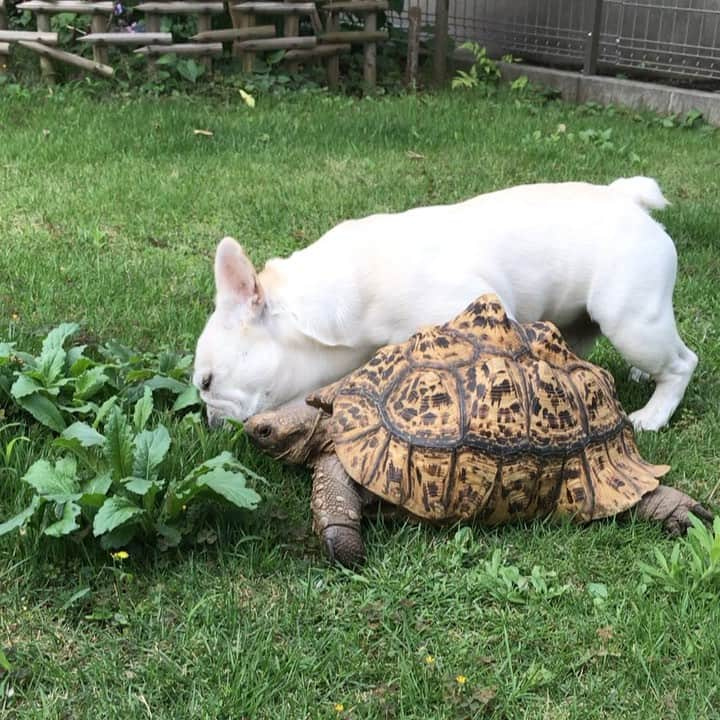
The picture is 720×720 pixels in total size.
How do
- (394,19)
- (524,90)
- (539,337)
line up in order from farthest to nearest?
(394,19) < (524,90) < (539,337)

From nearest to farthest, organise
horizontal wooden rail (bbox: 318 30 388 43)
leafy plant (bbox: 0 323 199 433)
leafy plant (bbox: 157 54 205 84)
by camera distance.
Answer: leafy plant (bbox: 0 323 199 433)
leafy plant (bbox: 157 54 205 84)
horizontal wooden rail (bbox: 318 30 388 43)

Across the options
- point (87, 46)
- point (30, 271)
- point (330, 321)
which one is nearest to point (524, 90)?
point (87, 46)

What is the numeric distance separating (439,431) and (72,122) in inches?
239

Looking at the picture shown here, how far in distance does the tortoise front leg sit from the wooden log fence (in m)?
7.49

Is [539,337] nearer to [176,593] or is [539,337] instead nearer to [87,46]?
[176,593]

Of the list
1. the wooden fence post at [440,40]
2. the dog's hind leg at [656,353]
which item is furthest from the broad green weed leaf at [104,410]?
the wooden fence post at [440,40]

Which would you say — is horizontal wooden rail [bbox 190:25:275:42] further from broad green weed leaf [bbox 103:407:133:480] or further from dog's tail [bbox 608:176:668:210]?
broad green weed leaf [bbox 103:407:133:480]

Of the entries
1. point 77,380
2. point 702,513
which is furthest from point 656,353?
point 77,380

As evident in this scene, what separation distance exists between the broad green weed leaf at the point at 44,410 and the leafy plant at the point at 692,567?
A: 1910mm

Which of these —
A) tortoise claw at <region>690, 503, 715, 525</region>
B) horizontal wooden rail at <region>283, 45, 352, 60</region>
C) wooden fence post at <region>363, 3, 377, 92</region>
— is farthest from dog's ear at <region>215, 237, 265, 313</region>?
wooden fence post at <region>363, 3, 377, 92</region>

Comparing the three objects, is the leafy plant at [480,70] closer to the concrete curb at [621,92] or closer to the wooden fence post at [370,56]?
the concrete curb at [621,92]

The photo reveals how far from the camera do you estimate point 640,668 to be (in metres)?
2.33

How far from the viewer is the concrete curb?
9.63 m

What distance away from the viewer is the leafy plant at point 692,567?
8.45 feet
